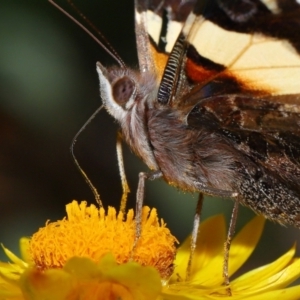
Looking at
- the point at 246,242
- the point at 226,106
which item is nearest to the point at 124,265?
the point at 226,106

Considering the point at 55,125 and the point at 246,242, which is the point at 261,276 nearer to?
the point at 246,242

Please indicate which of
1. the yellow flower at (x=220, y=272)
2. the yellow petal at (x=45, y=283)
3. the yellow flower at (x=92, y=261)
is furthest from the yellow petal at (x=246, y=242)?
the yellow petal at (x=45, y=283)

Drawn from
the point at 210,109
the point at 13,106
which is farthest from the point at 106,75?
the point at 13,106

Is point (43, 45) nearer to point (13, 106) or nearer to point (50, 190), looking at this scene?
point (13, 106)

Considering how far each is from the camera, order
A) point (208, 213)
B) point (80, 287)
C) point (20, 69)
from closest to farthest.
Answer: point (80, 287) → point (208, 213) → point (20, 69)

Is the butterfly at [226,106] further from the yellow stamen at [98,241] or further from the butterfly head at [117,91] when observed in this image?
the yellow stamen at [98,241]

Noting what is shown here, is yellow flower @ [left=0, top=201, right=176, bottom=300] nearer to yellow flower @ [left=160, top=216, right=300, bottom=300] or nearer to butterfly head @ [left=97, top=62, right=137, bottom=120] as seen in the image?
yellow flower @ [left=160, top=216, right=300, bottom=300]
